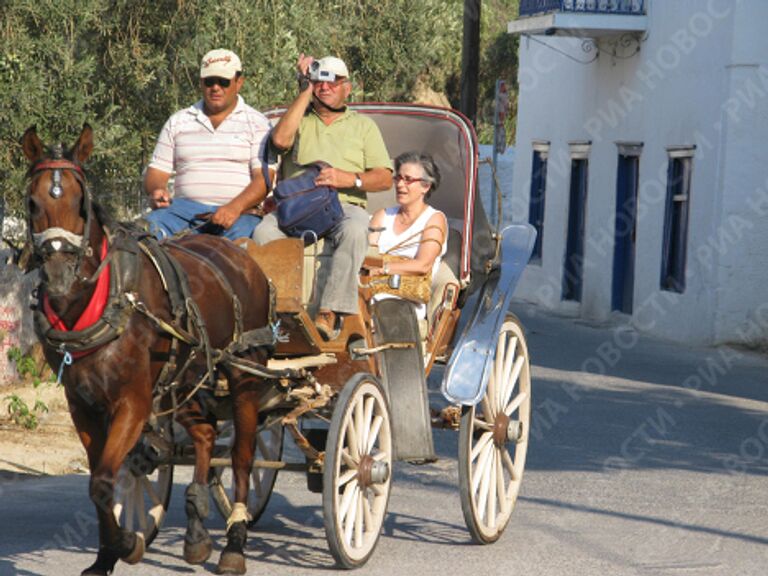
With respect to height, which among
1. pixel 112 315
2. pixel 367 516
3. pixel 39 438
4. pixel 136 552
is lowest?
pixel 39 438

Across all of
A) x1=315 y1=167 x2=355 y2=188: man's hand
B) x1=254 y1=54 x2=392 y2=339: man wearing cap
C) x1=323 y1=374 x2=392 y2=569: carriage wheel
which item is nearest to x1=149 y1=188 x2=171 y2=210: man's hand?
x1=254 y1=54 x2=392 y2=339: man wearing cap

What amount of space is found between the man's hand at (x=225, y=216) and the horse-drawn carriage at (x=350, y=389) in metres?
0.16

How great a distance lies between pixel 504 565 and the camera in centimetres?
801

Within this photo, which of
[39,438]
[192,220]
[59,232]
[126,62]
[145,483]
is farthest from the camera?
[126,62]

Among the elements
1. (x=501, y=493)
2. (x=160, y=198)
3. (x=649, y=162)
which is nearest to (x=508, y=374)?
(x=501, y=493)

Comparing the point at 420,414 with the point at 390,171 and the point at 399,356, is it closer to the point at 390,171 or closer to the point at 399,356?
the point at 399,356

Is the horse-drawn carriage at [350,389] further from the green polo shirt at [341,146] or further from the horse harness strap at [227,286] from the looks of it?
the green polo shirt at [341,146]

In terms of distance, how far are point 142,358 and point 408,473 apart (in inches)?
179

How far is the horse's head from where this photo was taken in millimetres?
6465

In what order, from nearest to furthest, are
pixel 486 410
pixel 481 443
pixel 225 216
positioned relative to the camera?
pixel 225 216 < pixel 481 443 < pixel 486 410

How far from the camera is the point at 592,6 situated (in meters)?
25.0

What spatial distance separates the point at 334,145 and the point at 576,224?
19.1 metres

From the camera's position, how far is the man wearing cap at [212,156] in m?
8.53

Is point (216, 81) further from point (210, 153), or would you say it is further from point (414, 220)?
point (414, 220)
